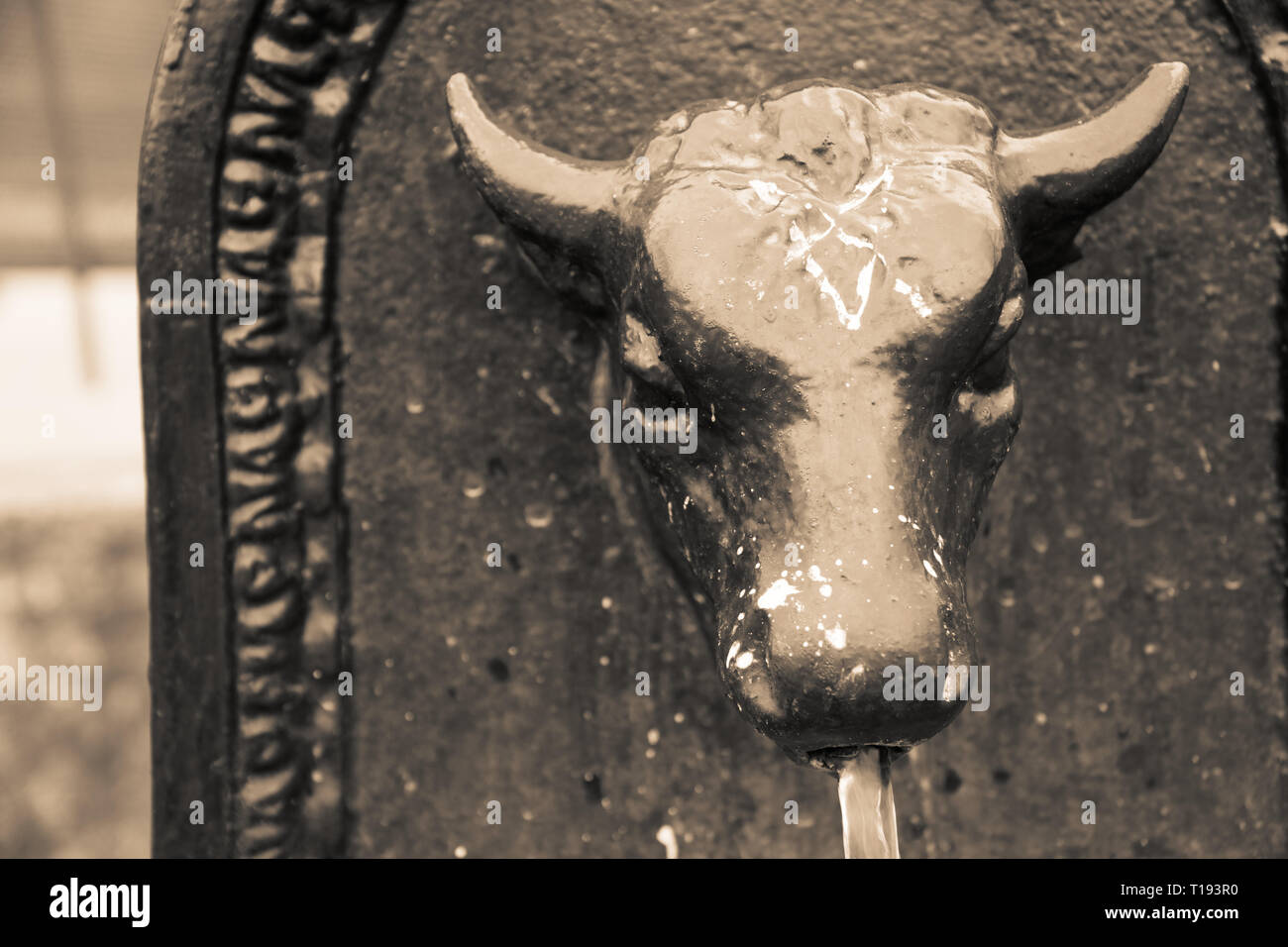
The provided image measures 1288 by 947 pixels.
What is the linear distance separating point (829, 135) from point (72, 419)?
43.2 inches

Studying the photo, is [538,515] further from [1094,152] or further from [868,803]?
[1094,152]

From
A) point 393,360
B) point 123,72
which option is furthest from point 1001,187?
point 123,72

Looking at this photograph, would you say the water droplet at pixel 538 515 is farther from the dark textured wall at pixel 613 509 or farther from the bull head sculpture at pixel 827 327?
the bull head sculpture at pixel 827 327

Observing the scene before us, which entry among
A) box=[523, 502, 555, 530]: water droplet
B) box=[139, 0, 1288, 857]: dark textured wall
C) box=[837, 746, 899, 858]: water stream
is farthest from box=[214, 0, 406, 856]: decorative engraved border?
box=[837, 746, 899, 858]: water stream

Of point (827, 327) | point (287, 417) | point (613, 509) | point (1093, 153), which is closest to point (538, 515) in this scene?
point (613, 509)

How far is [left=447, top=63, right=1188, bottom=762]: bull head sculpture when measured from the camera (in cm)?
60

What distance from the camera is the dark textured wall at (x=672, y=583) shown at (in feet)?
2.62

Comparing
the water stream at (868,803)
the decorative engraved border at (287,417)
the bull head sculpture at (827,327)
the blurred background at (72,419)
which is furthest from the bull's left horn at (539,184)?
the blurred background at (72,419)

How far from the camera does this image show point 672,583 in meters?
0.82

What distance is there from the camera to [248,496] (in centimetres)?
82

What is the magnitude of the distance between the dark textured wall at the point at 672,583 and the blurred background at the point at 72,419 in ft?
2.32

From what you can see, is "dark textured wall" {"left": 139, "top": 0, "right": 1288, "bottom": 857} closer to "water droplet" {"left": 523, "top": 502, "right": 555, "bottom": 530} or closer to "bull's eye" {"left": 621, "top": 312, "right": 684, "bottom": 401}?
"water droplet" {"left": 523, "top": 502, "right": 555, "bottom": 530}

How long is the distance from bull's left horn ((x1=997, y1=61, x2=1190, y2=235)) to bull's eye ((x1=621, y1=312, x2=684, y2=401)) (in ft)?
0.69
